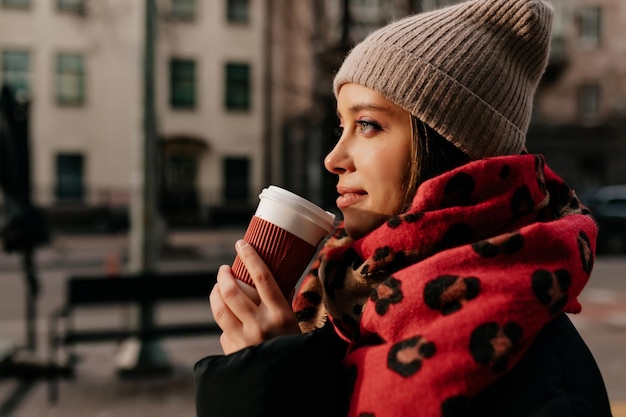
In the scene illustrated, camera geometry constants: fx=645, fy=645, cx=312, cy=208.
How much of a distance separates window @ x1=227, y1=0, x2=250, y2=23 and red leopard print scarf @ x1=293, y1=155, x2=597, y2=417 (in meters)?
26.9

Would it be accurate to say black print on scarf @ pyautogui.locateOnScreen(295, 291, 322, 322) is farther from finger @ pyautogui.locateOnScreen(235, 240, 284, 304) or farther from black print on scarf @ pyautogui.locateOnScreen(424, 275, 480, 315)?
black print on scarf @ pyautogui.locateOnScreen(424, 275, 480, 315)

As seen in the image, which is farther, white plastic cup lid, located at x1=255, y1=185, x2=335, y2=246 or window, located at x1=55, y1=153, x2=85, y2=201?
window, located at x1=55, y1=153, x2=85, y2=201

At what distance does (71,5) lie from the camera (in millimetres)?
24984

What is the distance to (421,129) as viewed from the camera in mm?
1206

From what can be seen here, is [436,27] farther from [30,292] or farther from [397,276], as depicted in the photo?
[30,292]

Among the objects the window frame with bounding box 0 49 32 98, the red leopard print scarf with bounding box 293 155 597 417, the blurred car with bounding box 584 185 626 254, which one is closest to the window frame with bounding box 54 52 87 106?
the window frame with bounding box 0 49 32 98

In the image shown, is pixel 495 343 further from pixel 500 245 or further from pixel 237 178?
pixel 237 178

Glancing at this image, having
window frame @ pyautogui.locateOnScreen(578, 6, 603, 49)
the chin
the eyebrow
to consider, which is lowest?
the chin

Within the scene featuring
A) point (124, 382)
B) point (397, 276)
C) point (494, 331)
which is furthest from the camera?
point (124, 382)

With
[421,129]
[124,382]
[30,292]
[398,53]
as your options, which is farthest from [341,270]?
[30,292]

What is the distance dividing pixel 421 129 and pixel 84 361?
6509 millimetres

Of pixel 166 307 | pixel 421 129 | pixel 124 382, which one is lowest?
pixel 166 307

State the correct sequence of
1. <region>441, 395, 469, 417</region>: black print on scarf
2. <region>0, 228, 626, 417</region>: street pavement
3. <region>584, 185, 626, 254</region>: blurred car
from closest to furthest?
<region>441, 395, 469, 417</region>: black print on scarf < <region>0, 228, 626, 417</region>: street pavement < <region>584, 185, 626, 254</region>: blurred car

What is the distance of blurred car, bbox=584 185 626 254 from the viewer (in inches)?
675
